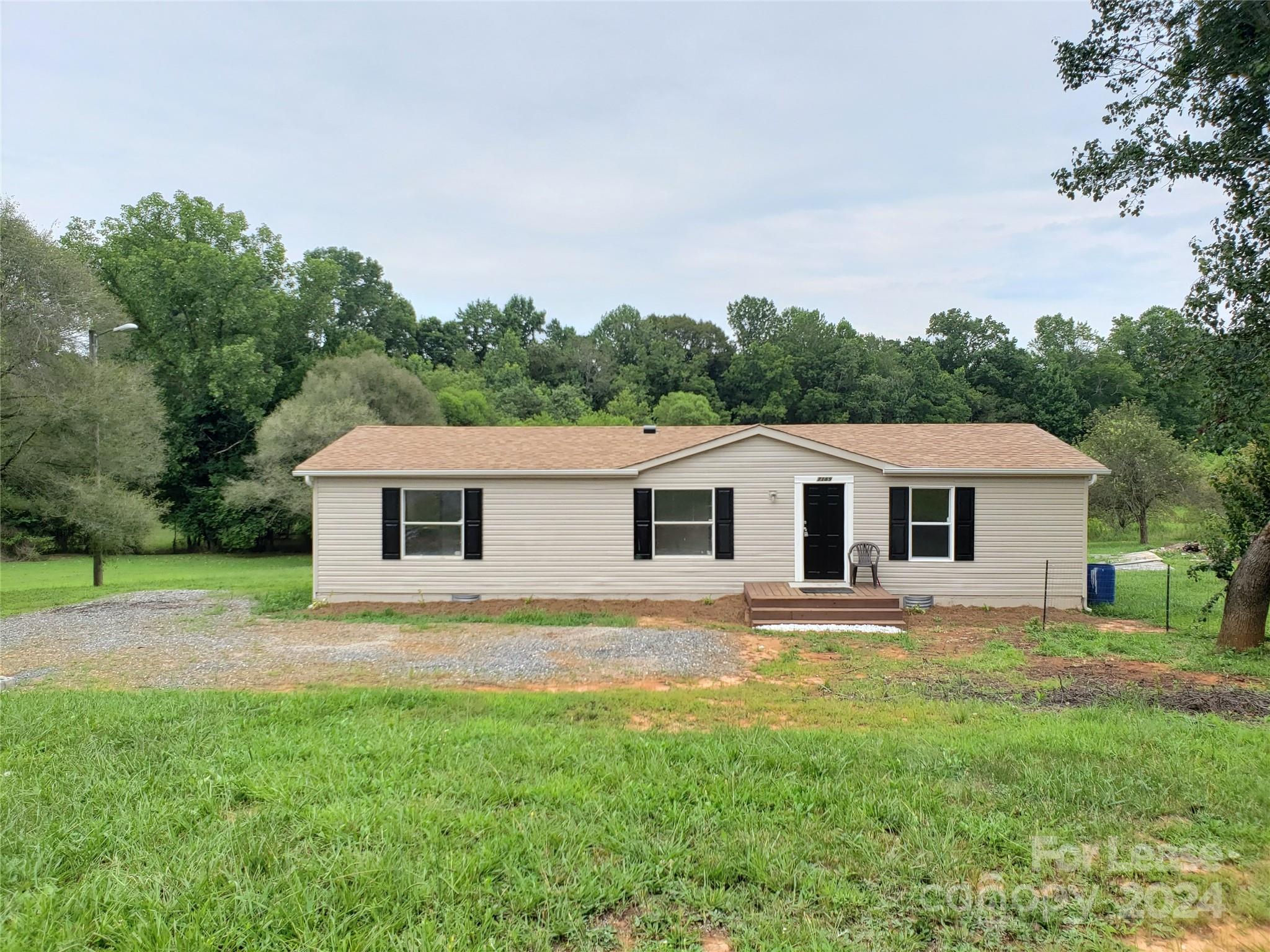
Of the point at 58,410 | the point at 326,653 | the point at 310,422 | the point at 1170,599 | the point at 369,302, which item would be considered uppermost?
the point at 369,302

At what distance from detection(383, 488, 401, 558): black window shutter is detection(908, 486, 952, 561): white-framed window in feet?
31.4

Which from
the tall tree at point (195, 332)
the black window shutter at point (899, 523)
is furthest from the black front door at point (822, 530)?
the tall tree at point (195, 332)

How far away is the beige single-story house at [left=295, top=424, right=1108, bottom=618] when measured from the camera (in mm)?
12195

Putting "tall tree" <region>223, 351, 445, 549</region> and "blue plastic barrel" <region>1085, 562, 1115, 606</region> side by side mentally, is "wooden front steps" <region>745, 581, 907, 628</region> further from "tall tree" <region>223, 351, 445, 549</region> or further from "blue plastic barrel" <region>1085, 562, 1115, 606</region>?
"tall tree" <region>223, 351, 445, 549</region>

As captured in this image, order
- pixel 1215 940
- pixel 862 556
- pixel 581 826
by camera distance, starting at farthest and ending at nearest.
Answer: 1. pixel 862 556
2. pixel 581 826
3. pixel 1215 940

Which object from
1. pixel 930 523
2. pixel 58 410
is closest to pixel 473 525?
pixel 930 523

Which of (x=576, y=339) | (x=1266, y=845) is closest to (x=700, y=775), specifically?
(x=1266, y=845)

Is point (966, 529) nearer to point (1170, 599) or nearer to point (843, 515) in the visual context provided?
point (843, 515)

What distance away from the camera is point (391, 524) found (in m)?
12.6

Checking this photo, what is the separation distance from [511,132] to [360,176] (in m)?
6.33

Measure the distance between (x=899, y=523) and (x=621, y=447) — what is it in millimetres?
5565

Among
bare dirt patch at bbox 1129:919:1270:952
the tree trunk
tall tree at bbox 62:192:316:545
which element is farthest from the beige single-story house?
tall tree at bbox 62:192:316:545

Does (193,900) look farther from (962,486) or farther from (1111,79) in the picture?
(1111,79)

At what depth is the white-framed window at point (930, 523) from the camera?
12352mm
